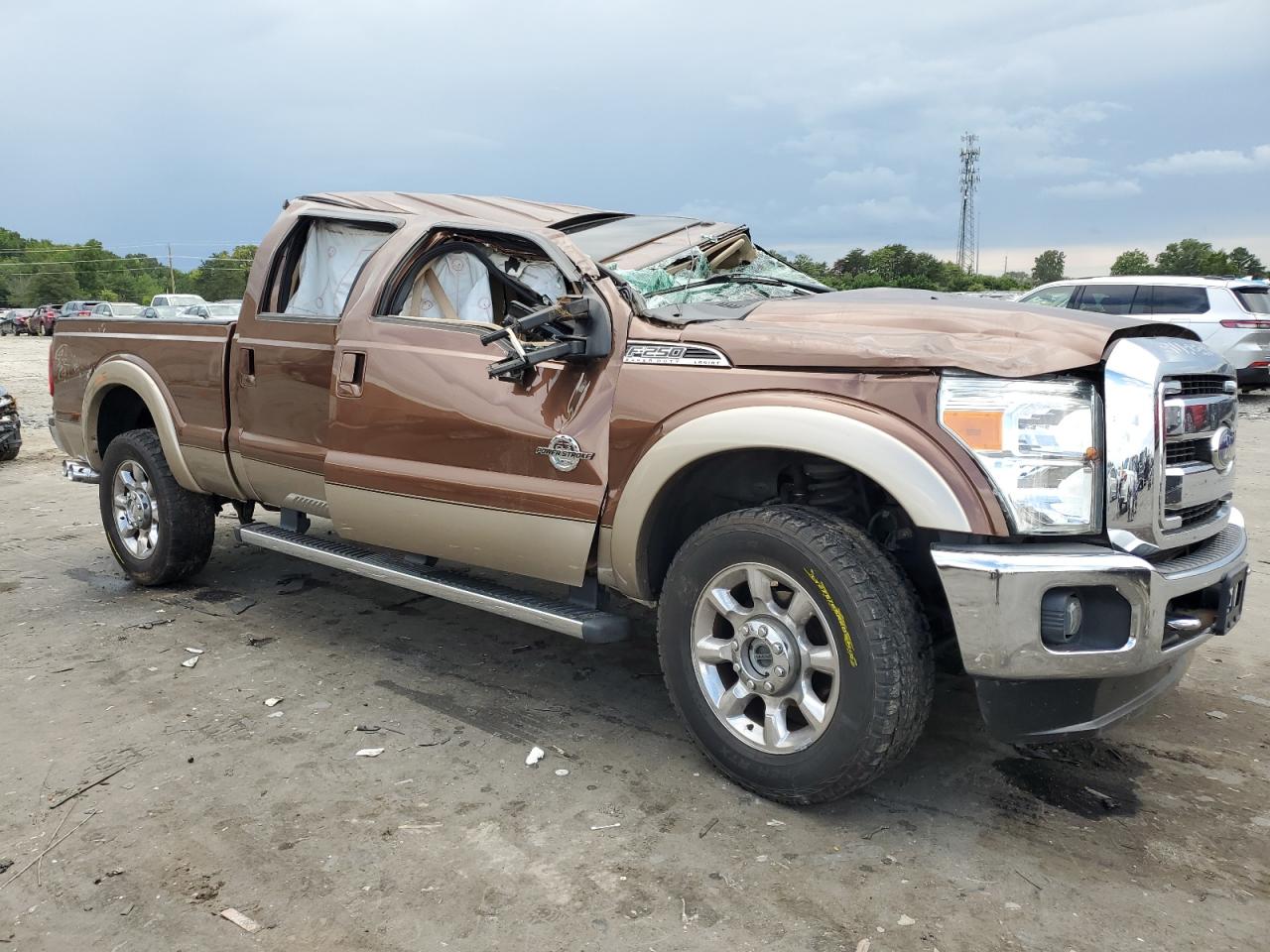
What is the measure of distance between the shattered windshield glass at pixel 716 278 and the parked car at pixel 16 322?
55273 millimetres

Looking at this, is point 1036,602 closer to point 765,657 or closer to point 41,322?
point 765,657

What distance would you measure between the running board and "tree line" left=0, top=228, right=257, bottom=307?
88.6m

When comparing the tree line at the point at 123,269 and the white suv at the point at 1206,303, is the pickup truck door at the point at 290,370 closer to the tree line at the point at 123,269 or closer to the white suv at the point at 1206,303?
the white suv at the point at 1206,303

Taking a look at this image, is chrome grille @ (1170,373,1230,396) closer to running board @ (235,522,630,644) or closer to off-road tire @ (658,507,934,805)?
off-road tire @ (658,507,934,805)

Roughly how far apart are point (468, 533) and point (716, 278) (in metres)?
1.46

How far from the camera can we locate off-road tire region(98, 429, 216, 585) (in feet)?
17.9

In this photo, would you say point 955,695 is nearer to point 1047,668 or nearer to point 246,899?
point 1047,668

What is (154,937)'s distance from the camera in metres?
2.56

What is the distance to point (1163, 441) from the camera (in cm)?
277

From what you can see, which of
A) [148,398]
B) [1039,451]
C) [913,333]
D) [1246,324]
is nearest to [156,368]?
[148,398]

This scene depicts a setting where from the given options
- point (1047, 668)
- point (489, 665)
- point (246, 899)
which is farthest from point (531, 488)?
point (1047, 668)

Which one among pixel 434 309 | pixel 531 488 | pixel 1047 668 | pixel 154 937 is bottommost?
pixel 154 937

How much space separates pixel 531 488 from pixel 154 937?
1780mm

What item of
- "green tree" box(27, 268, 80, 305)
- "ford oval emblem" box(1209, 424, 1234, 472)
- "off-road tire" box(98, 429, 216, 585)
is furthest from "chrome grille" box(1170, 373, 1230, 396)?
"green tree" box(27, 268, 80, 305)
